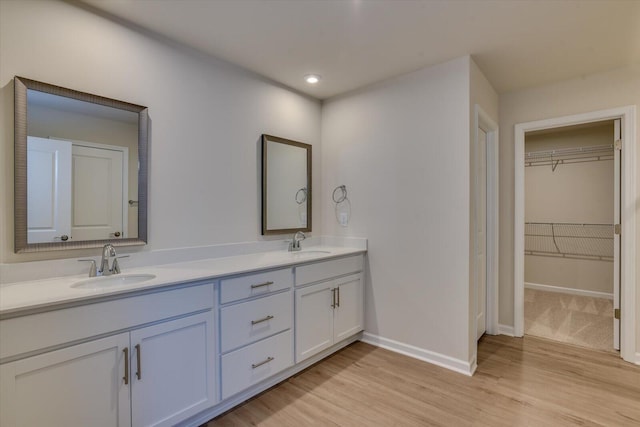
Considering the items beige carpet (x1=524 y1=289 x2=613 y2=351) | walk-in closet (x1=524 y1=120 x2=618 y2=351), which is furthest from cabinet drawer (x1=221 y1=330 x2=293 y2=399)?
walk-in closet (x1=524 y1=120 x2=618 y2=351)

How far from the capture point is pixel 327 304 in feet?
8.54

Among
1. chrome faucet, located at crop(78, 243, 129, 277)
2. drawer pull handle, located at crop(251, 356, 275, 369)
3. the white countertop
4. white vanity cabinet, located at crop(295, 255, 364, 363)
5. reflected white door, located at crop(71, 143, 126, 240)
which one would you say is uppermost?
reflected white door, located at crop(71, 143, 126, 240)

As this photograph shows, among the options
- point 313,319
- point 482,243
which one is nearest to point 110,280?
point 313,319

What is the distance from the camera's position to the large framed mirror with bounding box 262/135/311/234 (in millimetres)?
2777

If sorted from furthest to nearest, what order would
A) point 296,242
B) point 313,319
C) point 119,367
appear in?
point 296,242 < point 313,319 < point 119,367

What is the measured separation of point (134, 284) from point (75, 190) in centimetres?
71

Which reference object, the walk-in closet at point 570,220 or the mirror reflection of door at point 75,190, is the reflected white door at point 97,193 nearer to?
the mirror reflection of door at point 75,190

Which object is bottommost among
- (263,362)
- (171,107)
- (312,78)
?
(263,362)

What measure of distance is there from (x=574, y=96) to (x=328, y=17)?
239 cm

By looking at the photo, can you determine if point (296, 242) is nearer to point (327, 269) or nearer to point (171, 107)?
point (327, 269)

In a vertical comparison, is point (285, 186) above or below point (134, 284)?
above

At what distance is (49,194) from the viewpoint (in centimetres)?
171

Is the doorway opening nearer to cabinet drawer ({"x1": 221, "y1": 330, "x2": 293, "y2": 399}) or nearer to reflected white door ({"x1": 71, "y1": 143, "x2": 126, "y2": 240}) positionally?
cabinet drawer ({"x1": 221, "y1": 330, "x2": 293, "y2": 399})

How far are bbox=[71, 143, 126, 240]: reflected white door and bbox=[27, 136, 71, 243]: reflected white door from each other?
39 mm
